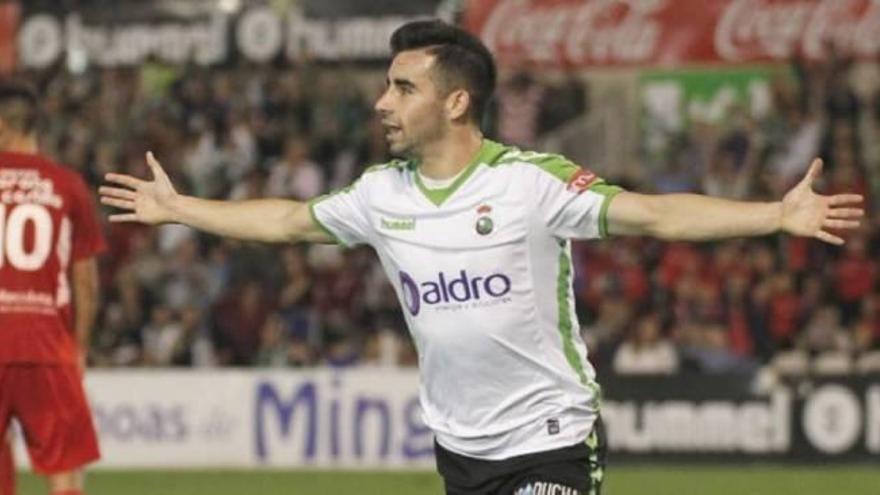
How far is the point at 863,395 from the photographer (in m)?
18.3

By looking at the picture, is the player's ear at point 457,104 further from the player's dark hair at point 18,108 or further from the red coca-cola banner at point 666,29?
the red coca-cola banner at point 666,29

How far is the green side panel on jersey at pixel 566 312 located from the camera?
7598mm

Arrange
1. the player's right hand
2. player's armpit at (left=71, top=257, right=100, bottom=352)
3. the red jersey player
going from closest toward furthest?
the player's right hand
the red jersey player
player's armpit at (left=71, top=257, right=100, bottom=352)

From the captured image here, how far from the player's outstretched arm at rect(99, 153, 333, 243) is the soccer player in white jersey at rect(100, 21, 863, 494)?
1.05 ft

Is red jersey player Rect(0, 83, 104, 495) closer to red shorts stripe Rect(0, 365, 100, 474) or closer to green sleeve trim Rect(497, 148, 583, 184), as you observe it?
red shorts stripe Rect(0, 365, 100, 474)

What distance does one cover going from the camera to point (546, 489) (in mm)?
7484

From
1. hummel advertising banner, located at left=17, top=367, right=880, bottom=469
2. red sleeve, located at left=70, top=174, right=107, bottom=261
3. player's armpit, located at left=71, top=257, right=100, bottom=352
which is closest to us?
red sleeve, located at left=70, top=174, right=107, bottom=261

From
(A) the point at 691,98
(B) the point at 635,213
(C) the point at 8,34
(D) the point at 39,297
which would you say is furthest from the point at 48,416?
(A) the point at 691,98

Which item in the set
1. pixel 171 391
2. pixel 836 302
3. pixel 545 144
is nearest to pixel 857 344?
pixel 836 302

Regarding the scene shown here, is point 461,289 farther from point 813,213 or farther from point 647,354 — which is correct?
point 647,354

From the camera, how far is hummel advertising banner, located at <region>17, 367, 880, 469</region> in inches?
728

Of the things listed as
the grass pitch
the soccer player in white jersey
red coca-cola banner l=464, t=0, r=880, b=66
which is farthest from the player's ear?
red coca-cola banner l=464, t=0, r=880, b=66

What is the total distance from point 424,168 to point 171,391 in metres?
11.8

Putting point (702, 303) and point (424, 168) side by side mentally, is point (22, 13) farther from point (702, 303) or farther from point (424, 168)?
point (424, 168)
